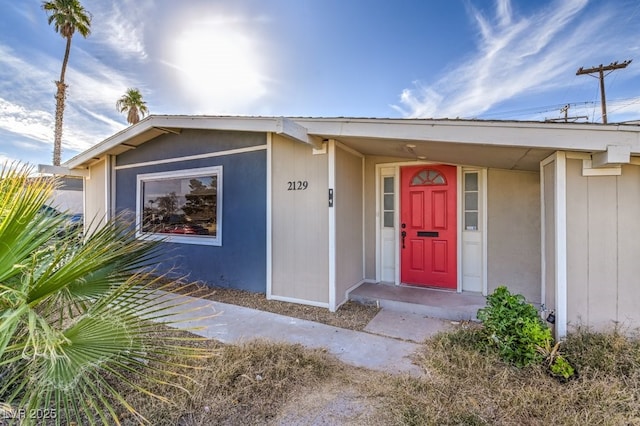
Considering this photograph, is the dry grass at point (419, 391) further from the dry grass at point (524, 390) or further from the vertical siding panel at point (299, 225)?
the vertical siding panel at point (299, 225)

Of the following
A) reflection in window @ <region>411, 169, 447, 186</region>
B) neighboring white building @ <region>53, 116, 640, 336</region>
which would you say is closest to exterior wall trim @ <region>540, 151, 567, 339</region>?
neighboring white building @ <region>53, 116, 640, 336</region>

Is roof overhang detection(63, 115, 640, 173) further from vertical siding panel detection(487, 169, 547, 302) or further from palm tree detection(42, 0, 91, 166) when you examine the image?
palm tree detection(42, 0, 91, 166)

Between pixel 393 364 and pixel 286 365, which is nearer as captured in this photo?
pixel 286 365

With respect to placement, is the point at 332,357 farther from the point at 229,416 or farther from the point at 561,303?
the point at 561,303

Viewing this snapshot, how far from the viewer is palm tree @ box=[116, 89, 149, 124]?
16.1 metres

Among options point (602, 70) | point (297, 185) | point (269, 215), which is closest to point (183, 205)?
point (269, 215)

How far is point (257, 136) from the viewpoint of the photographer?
5.16m

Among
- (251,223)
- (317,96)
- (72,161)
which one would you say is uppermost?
(317,96)

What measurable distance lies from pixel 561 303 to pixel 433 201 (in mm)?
2366

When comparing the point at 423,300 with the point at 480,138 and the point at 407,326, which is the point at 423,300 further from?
the point at 480,138

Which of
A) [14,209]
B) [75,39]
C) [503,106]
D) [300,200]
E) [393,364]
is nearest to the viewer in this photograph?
[14,209]

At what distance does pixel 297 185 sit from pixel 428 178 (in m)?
2.27

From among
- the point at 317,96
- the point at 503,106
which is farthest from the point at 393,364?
the point at 503,106

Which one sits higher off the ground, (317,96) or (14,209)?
(317,96)
